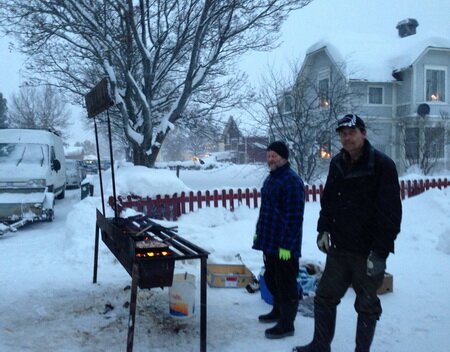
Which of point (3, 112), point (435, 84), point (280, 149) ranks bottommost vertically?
point (280, 149)

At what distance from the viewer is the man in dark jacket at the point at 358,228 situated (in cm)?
316

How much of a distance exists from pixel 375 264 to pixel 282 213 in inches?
47.5

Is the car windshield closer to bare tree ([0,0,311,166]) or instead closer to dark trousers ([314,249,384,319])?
bare tree ([0,0,311,166])

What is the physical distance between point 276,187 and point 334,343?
1.57m

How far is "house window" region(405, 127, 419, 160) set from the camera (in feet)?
68.9

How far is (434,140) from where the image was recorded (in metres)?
19.9

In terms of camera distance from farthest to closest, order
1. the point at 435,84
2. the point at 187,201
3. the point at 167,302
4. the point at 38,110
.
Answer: the point at 38,110, the point at 435,84, the point at 187,201, the point at 167,302

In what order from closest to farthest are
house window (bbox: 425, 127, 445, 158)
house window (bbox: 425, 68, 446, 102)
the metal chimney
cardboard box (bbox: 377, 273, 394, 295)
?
1. cardboard box (bbox: 377, 273, 394, 295)
2. house window (bbox: 425, 127, 445, 158)
3. house window (bbox: 425, 68, 446, 102)
4. the metal chimney

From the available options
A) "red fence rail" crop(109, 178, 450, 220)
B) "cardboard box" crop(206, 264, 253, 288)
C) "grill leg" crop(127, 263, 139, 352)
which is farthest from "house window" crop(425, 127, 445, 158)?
"grill leg" crop(127, 263, 139, 352)

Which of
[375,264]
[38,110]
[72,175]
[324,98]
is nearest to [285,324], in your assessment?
[375,264]

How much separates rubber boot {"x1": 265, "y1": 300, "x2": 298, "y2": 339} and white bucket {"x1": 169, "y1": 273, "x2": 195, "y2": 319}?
2.92 feet

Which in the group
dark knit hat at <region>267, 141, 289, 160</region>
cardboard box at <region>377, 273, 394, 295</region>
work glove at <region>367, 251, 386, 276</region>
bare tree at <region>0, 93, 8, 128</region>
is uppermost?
bare tree at <region>0, 93, 8, 128</region>

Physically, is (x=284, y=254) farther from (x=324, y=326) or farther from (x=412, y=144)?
(x=412, y=144)

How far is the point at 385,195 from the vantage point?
315 centimetres
